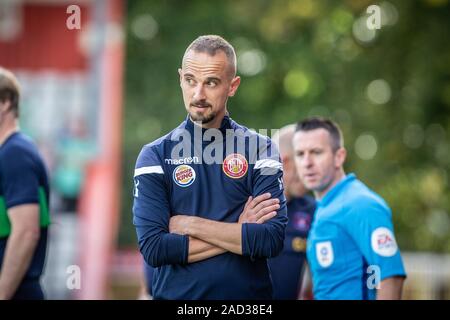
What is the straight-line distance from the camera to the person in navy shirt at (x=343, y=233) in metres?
5.07

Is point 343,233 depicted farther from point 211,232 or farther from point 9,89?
point 9,89

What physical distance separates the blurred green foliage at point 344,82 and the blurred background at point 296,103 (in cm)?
3

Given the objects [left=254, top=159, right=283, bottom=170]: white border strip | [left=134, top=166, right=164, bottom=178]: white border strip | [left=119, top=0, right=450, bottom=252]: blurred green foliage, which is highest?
[left=119, top=0, right=450, bottom=252]: blurred green foliage

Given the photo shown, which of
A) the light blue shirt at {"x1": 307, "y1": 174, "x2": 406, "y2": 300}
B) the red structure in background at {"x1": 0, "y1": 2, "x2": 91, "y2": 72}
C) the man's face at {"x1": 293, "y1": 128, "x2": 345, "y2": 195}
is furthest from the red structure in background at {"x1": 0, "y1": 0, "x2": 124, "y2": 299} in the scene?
the light blue shirt at {"x1": 307, "y1": 174, "x2": 406, "y2": 300}

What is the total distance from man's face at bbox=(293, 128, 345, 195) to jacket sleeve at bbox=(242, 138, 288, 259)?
124cm

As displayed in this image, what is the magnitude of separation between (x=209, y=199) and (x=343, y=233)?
130 cm

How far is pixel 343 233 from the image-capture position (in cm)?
523

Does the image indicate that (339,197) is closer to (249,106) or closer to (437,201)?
(437,201)

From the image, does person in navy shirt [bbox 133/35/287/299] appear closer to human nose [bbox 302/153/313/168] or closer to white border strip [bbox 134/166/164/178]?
white border strip [bbox 134/166/164/178]

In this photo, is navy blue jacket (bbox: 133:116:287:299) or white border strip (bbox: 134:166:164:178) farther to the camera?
white border strip (bbox: 134:166:164:178)

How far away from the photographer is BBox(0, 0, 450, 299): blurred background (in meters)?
15.7

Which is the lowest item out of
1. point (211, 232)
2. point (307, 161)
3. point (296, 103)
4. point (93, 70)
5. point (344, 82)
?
point (211, 232)

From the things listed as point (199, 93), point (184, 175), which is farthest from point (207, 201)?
point (199, 93)

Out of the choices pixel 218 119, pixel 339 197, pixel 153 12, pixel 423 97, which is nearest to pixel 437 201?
pixel 423 97
